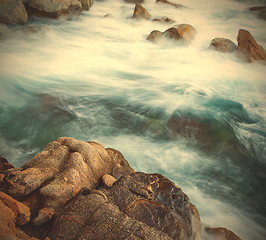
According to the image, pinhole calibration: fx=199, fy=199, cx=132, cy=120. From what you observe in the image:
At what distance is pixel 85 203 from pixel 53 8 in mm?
14099

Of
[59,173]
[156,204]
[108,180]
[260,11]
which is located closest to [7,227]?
[59,173]

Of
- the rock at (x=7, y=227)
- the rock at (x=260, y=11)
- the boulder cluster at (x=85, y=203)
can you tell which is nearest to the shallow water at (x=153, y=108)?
the boulder cluster at (x=85, y=203)

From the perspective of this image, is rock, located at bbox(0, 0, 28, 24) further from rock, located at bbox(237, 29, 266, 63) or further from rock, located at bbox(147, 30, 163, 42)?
rock, located at bbox(237, 29, 266, 63)

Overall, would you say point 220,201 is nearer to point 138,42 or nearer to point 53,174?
point 53,174

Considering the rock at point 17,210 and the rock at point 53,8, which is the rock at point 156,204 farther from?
the rock at point 53,8

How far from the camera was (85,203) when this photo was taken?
2.59 metres

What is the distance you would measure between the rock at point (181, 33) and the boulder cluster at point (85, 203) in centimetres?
1025

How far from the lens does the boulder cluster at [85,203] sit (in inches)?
91.7

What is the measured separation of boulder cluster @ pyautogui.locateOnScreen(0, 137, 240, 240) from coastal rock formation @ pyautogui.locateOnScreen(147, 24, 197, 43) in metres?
10.3

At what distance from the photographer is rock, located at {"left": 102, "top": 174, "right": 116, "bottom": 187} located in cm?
324

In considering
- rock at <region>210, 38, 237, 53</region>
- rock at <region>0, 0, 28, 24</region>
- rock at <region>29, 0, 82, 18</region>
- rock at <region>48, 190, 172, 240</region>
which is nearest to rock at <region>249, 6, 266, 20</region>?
rock at <region>210, 38, 237, 53</region>

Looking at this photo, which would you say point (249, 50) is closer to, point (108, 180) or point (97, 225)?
point (108, 180)

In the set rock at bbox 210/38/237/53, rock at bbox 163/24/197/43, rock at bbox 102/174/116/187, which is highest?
rock at bbox 163/24/197/43

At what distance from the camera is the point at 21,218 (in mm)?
2441
